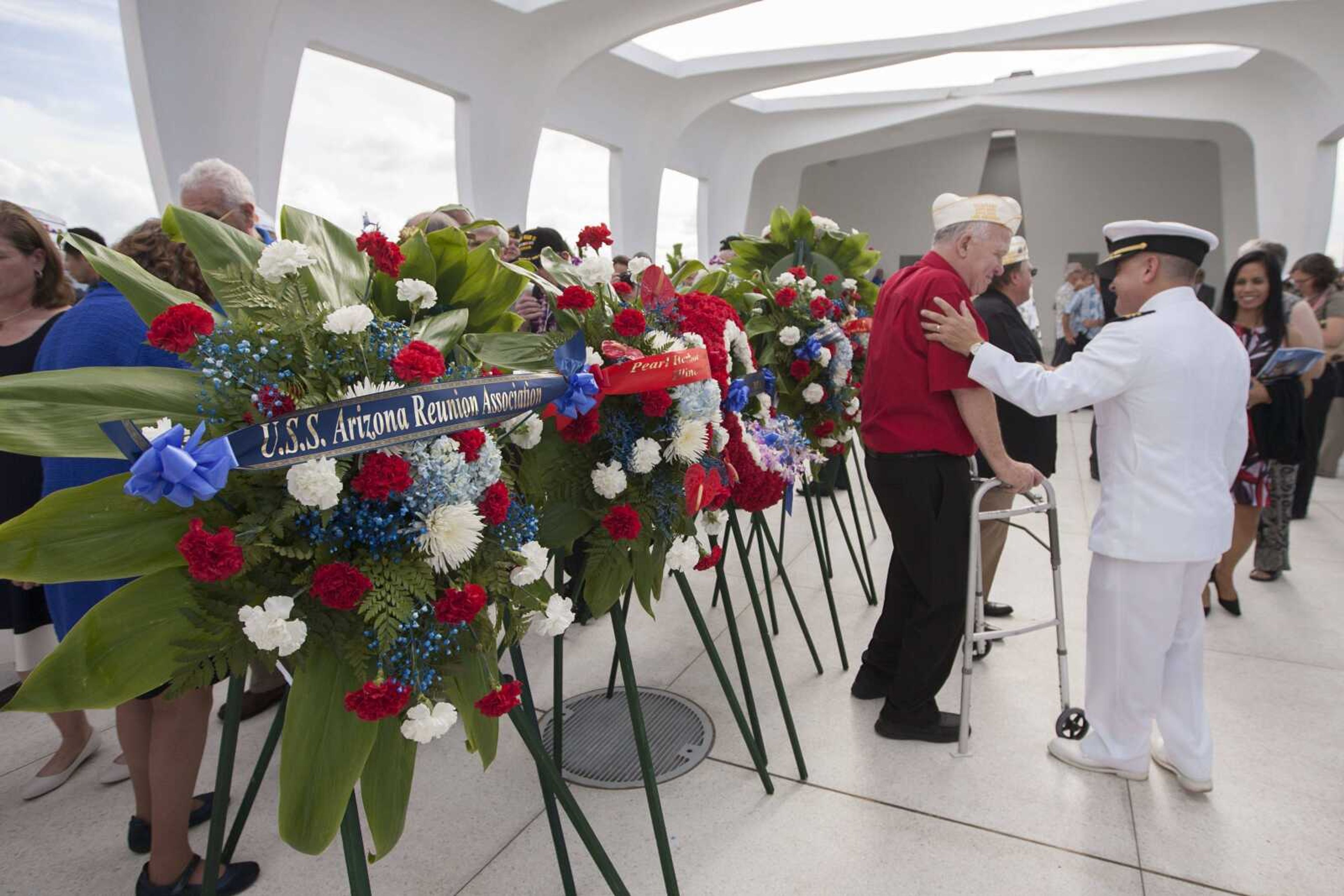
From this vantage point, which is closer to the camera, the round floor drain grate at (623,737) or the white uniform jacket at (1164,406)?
the white uniform jacket at (1164,406)

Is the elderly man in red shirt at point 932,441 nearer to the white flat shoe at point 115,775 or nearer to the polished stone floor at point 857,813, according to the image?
the polished stone floor at point 857,813

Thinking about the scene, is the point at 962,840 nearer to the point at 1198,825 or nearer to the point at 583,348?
the point at 1198,825

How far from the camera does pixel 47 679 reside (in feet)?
3.50

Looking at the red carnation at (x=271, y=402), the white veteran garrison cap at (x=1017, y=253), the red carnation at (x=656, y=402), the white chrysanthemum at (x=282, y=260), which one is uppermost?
the white veteran garrison cap at (x=1017, y=253)

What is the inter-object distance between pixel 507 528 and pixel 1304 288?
6820 mm

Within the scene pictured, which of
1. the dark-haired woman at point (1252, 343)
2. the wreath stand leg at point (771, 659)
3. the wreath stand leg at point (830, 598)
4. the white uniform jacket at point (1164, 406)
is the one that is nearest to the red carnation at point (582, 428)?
the wreath stand leg at point (771, 659)

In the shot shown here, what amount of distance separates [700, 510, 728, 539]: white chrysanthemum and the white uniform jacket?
977 mm

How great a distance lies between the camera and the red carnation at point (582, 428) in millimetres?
1686

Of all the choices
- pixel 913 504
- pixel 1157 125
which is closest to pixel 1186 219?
pixel 1157 125

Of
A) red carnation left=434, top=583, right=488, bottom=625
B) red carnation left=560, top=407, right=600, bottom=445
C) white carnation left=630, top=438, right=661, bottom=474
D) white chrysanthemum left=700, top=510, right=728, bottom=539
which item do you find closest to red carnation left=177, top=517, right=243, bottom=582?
red carnation left=434, top=583, right=488, bottom=625

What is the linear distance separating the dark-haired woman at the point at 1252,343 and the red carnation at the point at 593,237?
3.23 metres

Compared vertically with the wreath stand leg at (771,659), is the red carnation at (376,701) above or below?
above

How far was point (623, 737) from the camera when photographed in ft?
9.44

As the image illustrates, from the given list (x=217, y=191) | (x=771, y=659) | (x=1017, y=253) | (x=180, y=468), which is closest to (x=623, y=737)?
(x=771, y=659)
